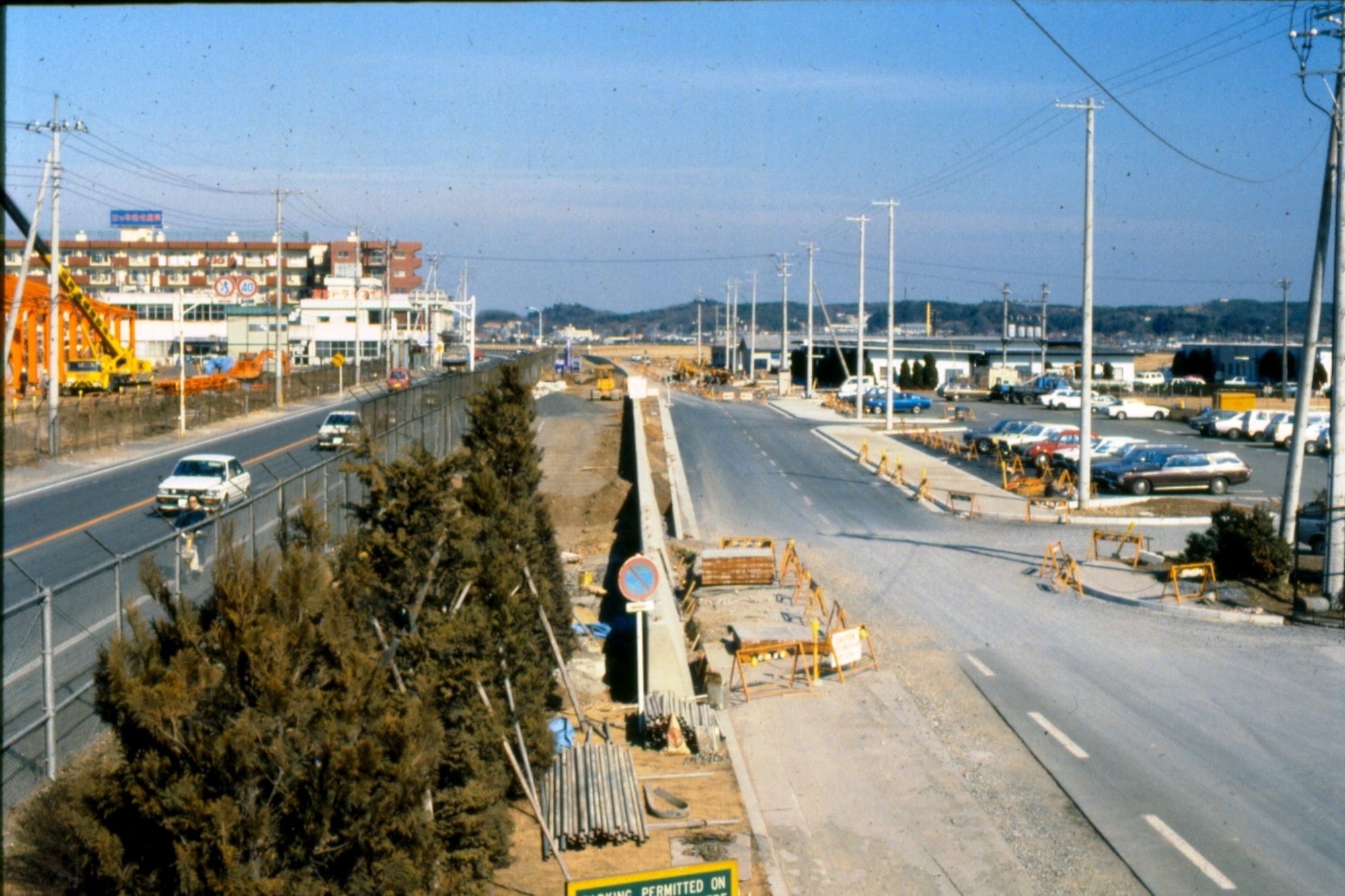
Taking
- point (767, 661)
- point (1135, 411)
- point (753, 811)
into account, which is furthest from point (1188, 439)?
point (753, 811)

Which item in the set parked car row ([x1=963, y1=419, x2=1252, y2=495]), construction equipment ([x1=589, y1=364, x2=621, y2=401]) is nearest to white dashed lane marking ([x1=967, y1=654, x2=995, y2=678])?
parked car row ([x1=963, y1=419, x2=1252, y2=495])

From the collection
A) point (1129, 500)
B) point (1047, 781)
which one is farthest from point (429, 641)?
point (1129, 500)

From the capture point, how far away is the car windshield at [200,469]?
31.5m

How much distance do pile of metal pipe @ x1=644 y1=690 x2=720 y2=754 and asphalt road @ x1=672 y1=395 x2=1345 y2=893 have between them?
5.64 ft

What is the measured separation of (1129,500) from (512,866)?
98.2 feet

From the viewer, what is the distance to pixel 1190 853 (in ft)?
39.7

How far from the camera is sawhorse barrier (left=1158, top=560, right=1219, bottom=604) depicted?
24000mm

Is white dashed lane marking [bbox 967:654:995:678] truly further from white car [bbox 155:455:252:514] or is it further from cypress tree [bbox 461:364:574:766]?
white car [bbox 155:455:252:514]

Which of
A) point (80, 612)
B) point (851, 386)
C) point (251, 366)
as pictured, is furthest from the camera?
point (851, 386)

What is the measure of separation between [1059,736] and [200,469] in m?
23.9

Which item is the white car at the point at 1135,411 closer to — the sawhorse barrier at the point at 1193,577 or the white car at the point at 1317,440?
the white car at the point at 1317,440

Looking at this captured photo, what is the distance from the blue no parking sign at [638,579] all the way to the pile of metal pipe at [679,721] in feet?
4.76

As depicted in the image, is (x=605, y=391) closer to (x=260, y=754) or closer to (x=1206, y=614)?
(x=1206, y=614)

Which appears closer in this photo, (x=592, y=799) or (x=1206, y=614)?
(x=592, y=799)
